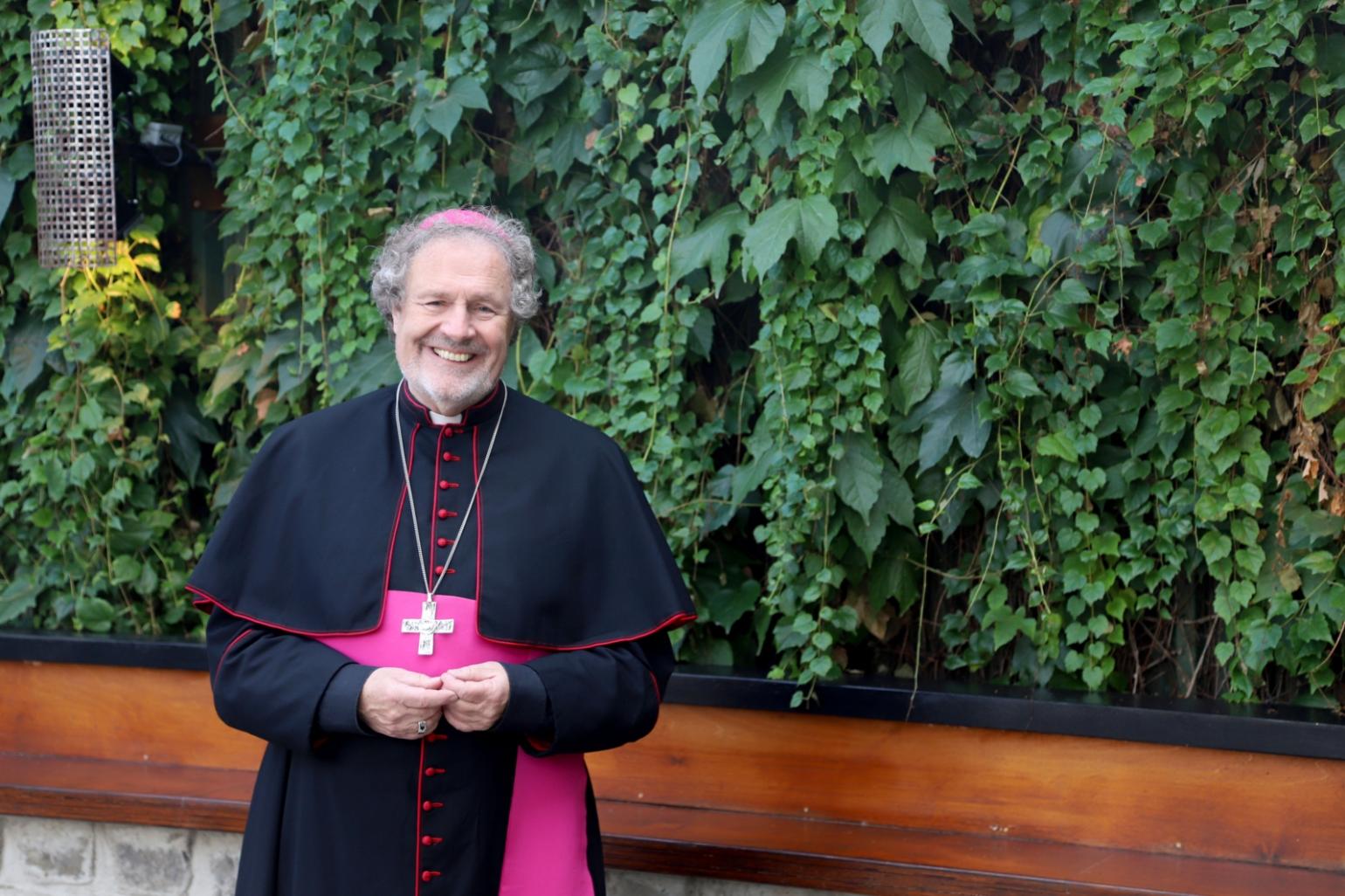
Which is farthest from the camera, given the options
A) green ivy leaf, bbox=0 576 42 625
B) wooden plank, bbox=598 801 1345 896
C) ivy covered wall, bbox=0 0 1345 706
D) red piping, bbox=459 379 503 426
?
green ivy leaf, bbox=0 576 42 625

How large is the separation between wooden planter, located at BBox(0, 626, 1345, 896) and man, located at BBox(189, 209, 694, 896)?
2.76ft

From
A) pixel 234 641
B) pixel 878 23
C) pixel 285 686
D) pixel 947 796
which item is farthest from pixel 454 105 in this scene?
pixel 947 796

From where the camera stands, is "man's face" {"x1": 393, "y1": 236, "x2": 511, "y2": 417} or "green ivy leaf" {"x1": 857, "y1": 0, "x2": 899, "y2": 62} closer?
"man's face" {"x1": 393, "y1": 236, "x2": 511, "y2": 417}

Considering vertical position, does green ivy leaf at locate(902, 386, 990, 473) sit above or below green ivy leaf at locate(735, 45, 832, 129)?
below

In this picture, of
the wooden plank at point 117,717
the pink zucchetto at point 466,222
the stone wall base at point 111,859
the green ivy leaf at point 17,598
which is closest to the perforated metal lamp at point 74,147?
the green ivy leaf at point 17,598

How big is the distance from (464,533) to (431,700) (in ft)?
1.09

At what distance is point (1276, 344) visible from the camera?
10.2 ft

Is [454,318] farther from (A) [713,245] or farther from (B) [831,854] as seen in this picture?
(B) [831,854]

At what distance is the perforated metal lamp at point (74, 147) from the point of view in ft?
12.6

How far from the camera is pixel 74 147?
12.6 ft

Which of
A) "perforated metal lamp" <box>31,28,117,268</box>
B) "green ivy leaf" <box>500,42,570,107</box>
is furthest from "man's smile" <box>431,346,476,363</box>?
"perforated metal lamp" <box>31,28,117,268</box>

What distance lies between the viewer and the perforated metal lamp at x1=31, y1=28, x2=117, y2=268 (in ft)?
12.6

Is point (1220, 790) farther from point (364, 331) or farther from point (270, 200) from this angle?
point (270, 200)

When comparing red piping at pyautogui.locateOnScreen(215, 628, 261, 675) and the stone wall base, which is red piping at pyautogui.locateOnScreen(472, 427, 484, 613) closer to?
red piping at pyautogui.locateOnScreen(215, 628, 261, 675)
